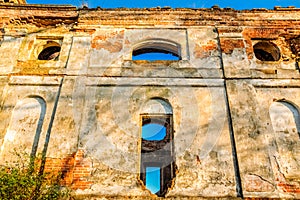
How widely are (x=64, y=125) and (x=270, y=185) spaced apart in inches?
188

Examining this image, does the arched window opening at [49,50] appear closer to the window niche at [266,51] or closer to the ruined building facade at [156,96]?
the ruined building facade at [156,96]

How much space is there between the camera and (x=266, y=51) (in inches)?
342

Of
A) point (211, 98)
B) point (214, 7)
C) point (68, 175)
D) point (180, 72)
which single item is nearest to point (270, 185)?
point (211, 98)

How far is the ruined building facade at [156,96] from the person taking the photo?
6.25m

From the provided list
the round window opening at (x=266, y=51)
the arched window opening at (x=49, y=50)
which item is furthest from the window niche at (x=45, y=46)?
the round window opening at (x=266, y=51)

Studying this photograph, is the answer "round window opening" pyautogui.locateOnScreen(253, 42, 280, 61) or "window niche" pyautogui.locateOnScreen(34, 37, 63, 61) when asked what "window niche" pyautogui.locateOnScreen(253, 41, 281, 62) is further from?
"window niche" pyautogui.locateOnScreen(34, 37, 63, 61)

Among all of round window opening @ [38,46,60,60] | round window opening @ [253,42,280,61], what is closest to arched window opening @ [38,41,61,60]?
round window opening @ [38,46,60,60]

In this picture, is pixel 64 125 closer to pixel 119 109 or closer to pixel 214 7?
pixel 119 109

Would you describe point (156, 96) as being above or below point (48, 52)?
below

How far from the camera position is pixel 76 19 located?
882cm

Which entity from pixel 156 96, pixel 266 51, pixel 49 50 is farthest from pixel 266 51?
pixel 49 50

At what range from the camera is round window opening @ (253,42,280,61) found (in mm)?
8359

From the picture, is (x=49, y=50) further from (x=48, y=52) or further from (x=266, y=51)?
(x=266, y=51)

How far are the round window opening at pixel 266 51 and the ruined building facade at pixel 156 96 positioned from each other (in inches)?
1.3
